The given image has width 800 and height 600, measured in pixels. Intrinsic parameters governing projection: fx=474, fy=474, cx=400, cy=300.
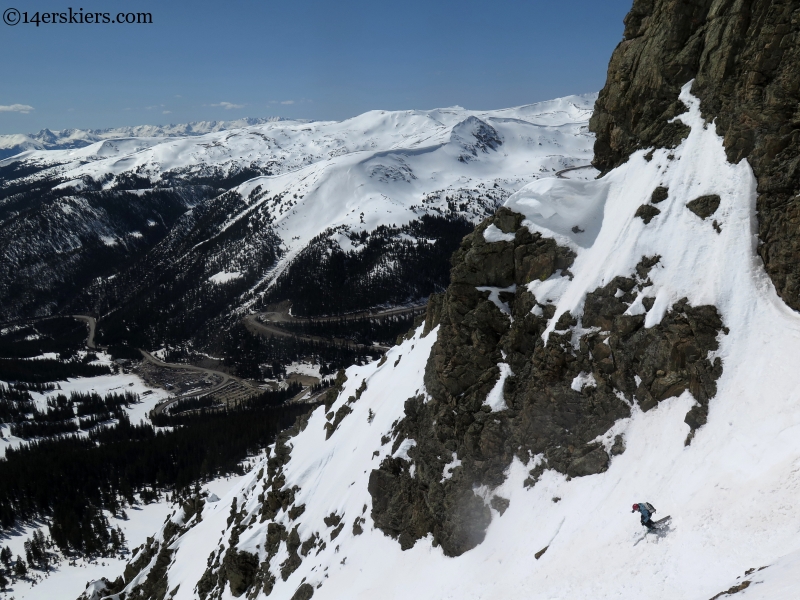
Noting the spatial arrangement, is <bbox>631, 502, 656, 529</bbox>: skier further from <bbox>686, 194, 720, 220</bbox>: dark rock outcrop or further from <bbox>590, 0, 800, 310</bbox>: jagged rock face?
<bbox>686, 194, 720, 220</bbox>: dark rock outcrop

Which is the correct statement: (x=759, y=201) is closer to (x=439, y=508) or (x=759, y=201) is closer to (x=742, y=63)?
(x=742, y=63)

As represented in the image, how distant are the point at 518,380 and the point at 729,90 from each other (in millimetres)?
21684

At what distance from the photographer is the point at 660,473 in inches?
842

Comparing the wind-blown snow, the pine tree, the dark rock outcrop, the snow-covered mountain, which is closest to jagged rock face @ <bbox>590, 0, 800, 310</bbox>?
Answer: the snow-covered mountain

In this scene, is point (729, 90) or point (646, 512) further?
point (729, 90)

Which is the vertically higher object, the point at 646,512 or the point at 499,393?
the point at 646,512

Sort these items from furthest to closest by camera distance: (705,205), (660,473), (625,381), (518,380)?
(518,380), (705,205), (625,381), (660,473)

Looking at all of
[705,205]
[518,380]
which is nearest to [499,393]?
[518,380]

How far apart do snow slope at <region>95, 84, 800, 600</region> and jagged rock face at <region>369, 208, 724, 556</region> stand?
724mm

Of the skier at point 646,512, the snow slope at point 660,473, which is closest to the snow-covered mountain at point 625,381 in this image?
the snow slope at point 660,473

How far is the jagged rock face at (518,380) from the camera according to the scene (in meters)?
24.1

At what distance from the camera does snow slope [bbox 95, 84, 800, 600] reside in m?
17.3

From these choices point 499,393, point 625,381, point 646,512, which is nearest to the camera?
point 646,512

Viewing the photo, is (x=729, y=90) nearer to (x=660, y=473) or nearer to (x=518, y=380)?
(x=518, y=380)
